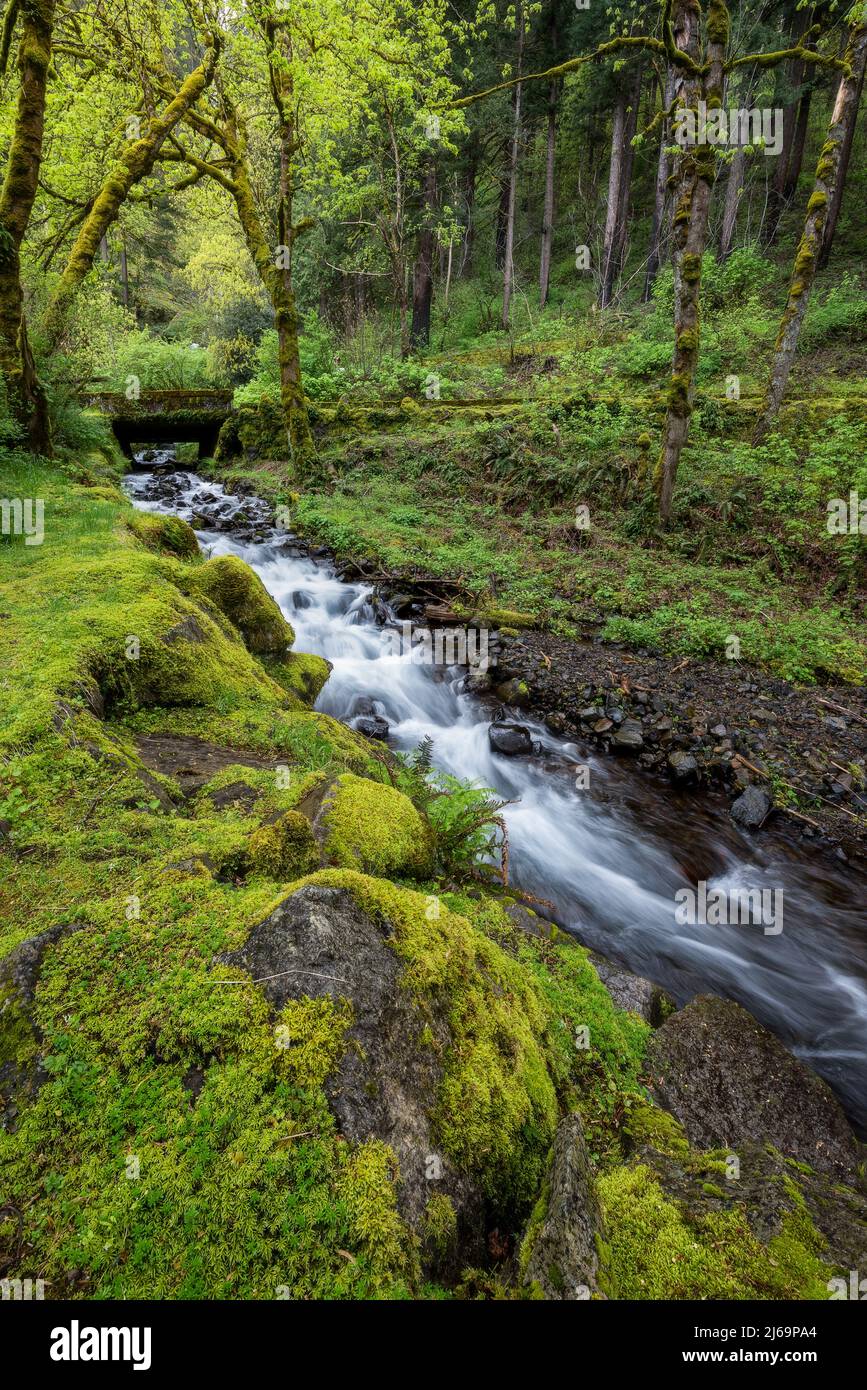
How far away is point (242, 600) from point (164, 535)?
2259 mm

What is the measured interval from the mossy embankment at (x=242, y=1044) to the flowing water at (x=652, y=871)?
2.06 meters

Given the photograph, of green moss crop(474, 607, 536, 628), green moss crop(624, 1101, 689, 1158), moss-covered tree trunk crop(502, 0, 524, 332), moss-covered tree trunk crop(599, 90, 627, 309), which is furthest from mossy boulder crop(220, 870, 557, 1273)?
moss-covered tree trunk crop(502, 0, 524, 332)

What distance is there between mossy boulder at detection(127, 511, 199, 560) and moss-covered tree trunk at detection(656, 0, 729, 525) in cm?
868

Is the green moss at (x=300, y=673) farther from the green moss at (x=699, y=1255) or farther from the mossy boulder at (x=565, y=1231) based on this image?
the green moss at (x=699, y=1255)

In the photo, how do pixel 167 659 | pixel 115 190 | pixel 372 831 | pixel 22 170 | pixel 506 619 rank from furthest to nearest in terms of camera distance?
pixel 506 619, pixel 115 190, pixel 22 170, pixel 167 659, pixel 372 831

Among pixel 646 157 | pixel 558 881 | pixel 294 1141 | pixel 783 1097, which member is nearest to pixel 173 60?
pixel 558 881

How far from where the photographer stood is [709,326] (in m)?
17.9

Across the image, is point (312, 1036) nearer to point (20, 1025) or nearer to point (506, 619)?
point (20, 1025)

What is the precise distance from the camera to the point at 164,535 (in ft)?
26.5

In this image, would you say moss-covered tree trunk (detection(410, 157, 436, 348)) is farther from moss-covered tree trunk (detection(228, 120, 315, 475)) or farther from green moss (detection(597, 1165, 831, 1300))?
green moss (detection(597, 1165, 831, 1300))

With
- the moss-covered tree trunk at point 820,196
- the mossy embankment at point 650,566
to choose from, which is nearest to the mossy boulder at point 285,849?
the mossy embankment at point 650,566

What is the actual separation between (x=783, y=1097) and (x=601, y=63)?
32793 millimetres

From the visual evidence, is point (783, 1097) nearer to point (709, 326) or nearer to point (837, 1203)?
point (837, 1203)

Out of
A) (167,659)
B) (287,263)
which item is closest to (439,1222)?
(167,659)
